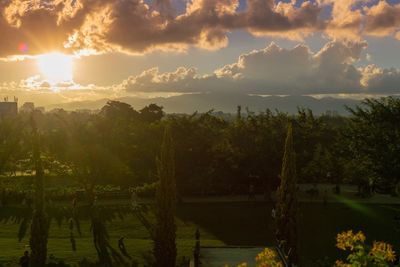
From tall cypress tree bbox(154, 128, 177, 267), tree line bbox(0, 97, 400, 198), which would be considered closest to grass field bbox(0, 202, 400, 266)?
tall cypress tree bbox(154, 128, 177, 267)

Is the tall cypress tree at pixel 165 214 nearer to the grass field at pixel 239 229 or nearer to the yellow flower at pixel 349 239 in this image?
the grass field at pixel 239 229

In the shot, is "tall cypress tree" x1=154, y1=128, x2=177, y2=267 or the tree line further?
the tree line

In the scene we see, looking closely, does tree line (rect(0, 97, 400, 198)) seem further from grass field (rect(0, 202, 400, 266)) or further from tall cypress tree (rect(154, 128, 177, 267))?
tall cypress tree (rect(154, 128, 177, 267))

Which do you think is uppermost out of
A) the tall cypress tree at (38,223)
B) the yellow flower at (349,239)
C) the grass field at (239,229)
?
the yellow flower at (349,239)

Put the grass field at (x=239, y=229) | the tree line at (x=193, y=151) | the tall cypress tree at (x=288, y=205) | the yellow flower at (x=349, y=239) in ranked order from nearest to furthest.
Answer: the yellow flower at (x=349, y=239)
the tall cypress tree at (x=288, y=205)
the grass field at (x=239, y=229)
the tree line at (x=193, y=151)

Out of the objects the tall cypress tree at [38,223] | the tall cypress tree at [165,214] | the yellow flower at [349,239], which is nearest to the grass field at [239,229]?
the tall cypress tree at [38,223]

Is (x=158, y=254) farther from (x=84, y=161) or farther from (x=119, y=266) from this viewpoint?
(x=84, y=161)

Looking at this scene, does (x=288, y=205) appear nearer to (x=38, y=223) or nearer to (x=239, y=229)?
(x=239, y=229)
